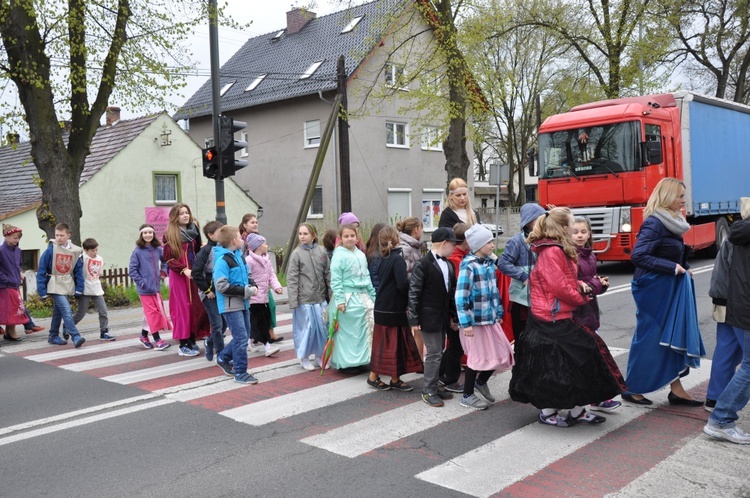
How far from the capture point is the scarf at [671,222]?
18.9ft

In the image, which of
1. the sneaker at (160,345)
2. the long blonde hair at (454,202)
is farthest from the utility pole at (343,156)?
the long blonde hair at (454,202)

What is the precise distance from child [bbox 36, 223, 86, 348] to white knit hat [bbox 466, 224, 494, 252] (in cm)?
656

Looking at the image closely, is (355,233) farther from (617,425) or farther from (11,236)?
(11,236)

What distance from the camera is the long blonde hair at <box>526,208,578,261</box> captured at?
5.37 metres

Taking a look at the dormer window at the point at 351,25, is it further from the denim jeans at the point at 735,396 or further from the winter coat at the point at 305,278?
the denim jeans at the point at 735,396

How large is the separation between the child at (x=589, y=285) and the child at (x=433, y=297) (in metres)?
1.11

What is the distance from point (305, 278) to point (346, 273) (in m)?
0.83

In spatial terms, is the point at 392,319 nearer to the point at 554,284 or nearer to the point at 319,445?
the point at 319,445

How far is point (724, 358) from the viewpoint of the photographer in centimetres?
559

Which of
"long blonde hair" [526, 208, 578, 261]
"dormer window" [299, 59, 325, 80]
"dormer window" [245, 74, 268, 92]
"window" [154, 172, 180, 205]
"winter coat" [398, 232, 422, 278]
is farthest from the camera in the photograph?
"dormer window" [245, 74, 268, 92]

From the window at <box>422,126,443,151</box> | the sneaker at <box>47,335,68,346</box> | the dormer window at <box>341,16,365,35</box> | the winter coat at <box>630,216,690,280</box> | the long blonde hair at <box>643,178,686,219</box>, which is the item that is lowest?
the sneaker at <box>47,335,68,346</box>

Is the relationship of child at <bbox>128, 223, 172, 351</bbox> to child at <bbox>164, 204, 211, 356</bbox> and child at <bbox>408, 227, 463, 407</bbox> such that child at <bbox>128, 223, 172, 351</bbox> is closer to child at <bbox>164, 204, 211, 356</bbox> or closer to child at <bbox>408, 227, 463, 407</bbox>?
child at <bbox>164, 204, 211, 356</bbox>

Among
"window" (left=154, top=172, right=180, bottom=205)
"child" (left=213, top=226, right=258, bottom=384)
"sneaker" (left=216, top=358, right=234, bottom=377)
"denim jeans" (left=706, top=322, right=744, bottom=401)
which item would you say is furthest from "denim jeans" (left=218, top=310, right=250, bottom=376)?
"window" (left=154, top=172, right=180, bottom=205)

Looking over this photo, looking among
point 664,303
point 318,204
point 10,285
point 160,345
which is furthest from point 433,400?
point 318,204
